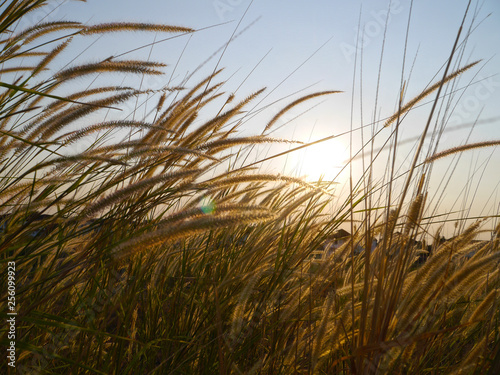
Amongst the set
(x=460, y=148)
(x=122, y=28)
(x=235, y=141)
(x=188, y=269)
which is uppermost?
(x=122, y=28)

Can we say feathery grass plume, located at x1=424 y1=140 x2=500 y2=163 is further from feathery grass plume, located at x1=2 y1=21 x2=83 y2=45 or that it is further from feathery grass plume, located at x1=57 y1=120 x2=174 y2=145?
feathery grass plume, located at x1=2 y1=21 x2=83 y2=45

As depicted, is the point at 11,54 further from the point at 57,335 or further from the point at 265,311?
the point at 265,311

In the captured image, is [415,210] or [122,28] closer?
[415,210]

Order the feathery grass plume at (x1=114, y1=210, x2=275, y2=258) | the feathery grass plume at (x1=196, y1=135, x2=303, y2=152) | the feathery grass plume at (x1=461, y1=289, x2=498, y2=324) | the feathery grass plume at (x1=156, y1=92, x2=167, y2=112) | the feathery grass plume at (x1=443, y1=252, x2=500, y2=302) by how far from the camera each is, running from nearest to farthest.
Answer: the feathery grass plume at (x1=114, y1=210, x2=275, y2=258) < the feathery grass plume at (x1=443, y1=252, x2=500, y2=302) < the feathery grass plume at (x1=461, y1=289, x2=498, y2=324) < the feathery grass plume at (x1=196, y1=135, x2=303, y2=152) < the feathery grass plume at (x1=156, y1=92, x2=167, y2=112)

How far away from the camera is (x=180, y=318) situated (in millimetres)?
1756

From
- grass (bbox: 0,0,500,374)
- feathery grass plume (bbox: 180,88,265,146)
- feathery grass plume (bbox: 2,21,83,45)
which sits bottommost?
grass (bbox: 0,0,500,374)

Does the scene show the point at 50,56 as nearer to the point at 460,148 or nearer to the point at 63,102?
the point at 63,102

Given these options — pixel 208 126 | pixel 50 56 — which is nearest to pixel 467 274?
pixel 208 126

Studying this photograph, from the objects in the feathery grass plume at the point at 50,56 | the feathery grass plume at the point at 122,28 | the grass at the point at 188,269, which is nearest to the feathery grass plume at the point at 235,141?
the grass at the point at 188,269

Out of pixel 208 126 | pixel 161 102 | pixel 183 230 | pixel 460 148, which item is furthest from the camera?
pixel 161 102

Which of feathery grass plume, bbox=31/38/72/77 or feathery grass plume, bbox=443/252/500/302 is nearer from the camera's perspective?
feathery grass plume, bbox=443/252/500/302

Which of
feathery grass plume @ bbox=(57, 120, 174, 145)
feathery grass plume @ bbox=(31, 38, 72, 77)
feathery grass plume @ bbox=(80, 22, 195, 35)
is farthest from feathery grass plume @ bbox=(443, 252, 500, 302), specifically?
feathery grass plume @ bbox=(31, 38, 72, 77)

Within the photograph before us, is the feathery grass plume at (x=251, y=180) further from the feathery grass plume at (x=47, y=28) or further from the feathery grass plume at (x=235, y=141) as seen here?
the feathery grass plume at (x=47, y=28)

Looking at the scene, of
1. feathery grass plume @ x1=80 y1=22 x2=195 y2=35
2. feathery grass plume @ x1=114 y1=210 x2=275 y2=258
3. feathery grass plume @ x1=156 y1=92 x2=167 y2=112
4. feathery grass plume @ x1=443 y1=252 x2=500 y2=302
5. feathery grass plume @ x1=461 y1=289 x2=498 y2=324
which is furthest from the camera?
feathery grass plume @ x1=156 y1=92 x2=167 y2=112
